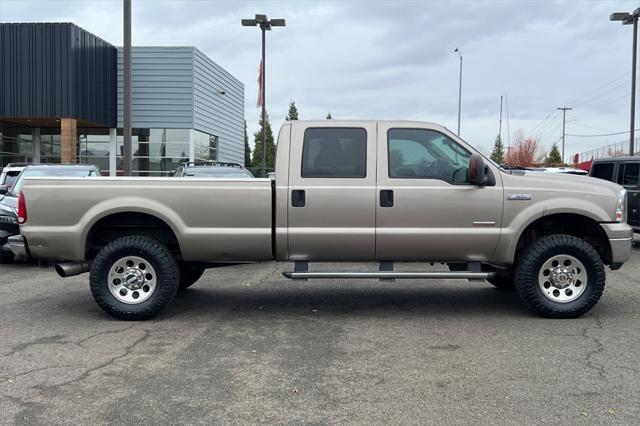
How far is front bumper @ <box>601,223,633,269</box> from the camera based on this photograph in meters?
6.66

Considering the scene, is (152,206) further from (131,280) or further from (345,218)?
(345,218)

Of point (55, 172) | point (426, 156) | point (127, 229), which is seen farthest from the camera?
point (55, 172)

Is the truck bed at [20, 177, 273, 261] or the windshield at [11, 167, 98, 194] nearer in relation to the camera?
the truck bed at [20, 177, 273, 261]

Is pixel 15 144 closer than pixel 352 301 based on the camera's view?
No

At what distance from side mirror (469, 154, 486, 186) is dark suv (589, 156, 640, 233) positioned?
7.11 m

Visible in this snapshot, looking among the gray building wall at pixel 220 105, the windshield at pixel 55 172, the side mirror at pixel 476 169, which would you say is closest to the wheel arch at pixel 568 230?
the side mirror at pixel 476 169

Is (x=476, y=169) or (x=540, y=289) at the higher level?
(x=476, y=169)

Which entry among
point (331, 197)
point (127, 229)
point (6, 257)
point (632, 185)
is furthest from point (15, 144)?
point (331, 197)

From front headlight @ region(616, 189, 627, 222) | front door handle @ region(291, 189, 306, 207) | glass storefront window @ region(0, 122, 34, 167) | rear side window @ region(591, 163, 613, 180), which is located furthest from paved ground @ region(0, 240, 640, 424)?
glass storefront window @ region(0, 122, 34, 167)

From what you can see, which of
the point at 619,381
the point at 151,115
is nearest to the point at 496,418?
the point at 619,381

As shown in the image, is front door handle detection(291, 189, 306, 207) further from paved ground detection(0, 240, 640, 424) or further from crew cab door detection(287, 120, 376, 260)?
paved ground detection(0, 240, 640, 424)

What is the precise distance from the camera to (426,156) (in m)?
6.70

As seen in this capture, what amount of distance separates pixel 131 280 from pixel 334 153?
2.55 m

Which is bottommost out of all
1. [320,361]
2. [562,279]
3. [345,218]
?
[320,361]
